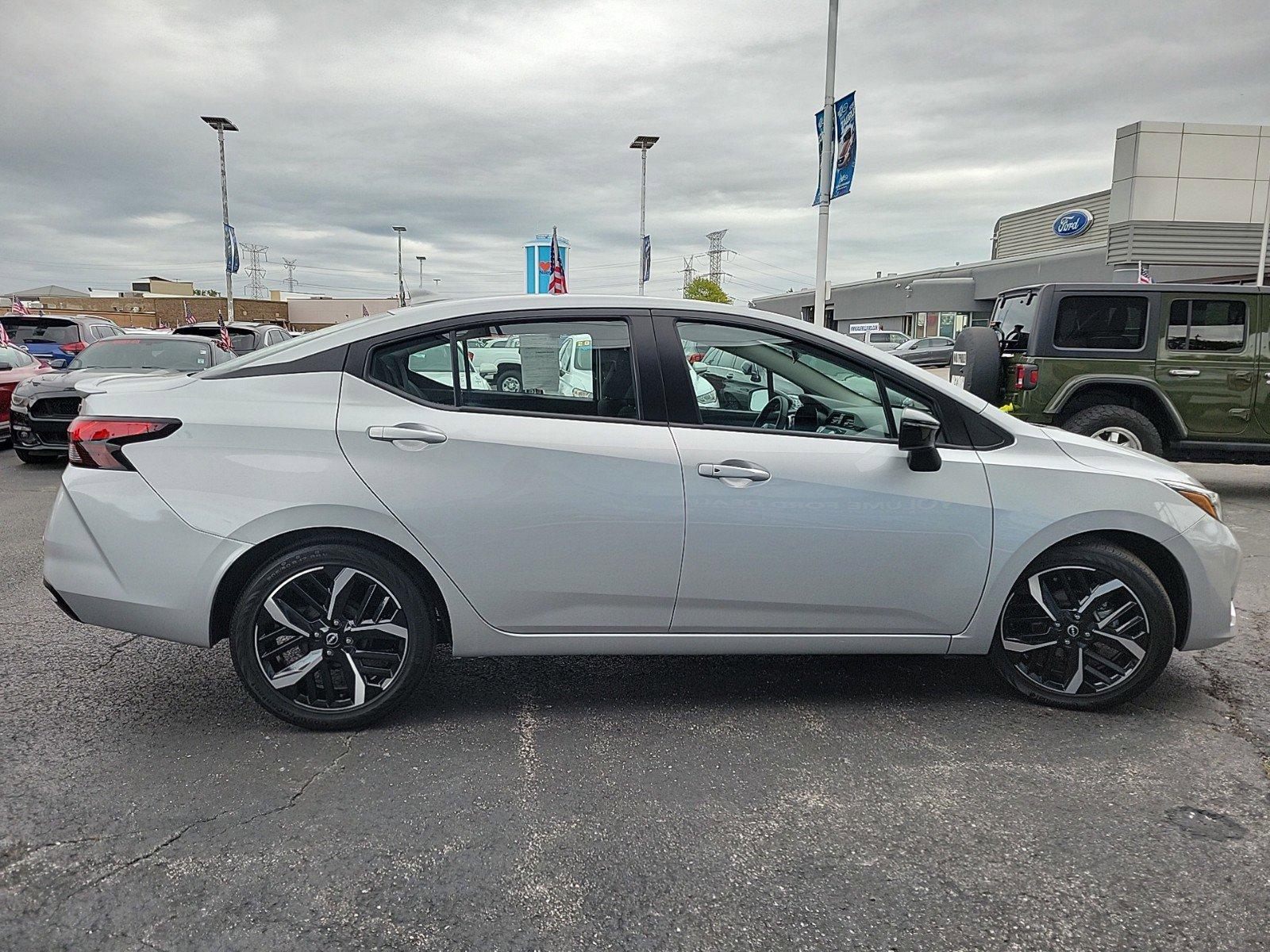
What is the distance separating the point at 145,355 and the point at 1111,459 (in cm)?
1087

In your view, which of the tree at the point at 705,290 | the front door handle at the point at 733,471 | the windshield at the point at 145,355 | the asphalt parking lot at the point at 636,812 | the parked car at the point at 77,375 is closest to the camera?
the asphalt parking lot at the point at 636,812

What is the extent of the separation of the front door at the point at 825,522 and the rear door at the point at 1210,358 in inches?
248

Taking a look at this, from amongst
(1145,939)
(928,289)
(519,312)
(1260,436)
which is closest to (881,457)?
(519,312)

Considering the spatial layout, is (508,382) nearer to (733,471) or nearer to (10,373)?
(733,471)

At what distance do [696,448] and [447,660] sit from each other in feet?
5.77

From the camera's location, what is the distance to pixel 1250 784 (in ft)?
10.5

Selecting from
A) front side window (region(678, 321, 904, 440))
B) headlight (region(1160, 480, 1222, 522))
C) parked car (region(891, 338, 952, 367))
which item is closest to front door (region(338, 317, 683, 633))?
Result: front side window (region(678, 321, 904, 440))

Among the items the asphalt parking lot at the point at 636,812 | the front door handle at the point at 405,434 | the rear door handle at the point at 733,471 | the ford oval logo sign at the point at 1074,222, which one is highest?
the ford oval logo sign at the point at 1074,222

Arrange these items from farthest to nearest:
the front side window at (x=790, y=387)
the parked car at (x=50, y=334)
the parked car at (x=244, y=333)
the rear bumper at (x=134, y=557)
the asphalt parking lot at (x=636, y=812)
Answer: the parked car at (x=50, y=334) → the parked car at (x=244, y=333) → the front side window at (x=790, y=387) → the rear bumper at (x=134, y=557) → the asphalt parking lot at (x=636, y=812)

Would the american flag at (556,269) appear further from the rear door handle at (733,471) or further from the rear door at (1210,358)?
the rear door handle at (733,471)

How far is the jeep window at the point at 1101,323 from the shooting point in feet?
28.3

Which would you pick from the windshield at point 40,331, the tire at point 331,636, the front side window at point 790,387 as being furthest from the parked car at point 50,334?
the front side window at point 790,387

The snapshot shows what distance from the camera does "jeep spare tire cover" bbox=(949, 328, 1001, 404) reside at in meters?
8.81

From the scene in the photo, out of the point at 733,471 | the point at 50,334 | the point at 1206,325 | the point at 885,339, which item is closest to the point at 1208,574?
the point at 733,471
